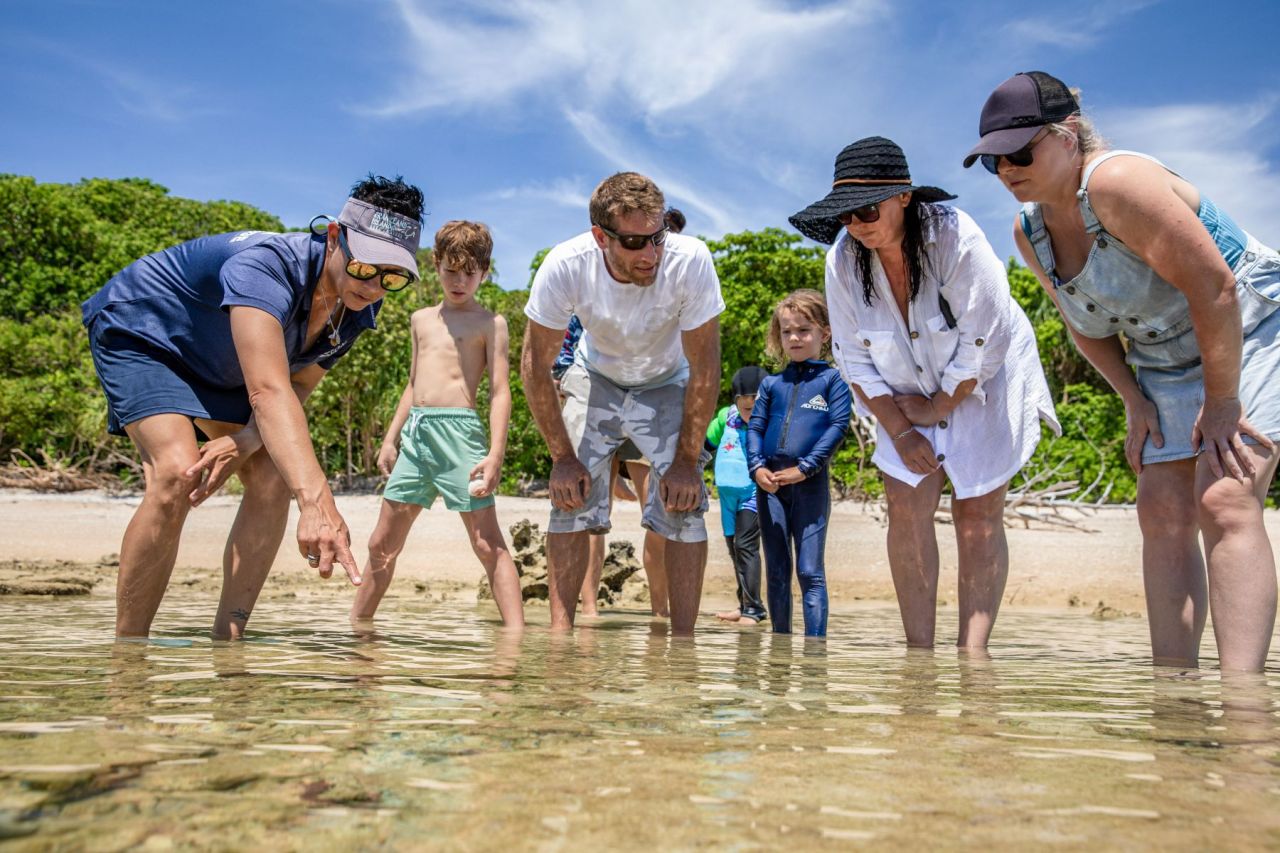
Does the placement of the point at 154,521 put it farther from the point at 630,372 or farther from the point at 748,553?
the point at 748,553

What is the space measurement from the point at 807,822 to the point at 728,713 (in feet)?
2.58

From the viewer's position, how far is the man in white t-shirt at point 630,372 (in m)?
4.14

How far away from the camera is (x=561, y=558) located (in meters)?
4.68

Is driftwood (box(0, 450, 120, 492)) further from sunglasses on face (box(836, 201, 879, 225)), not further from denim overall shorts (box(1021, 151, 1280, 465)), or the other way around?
denim overall shorts (box(1021, 151, 1280, 465))

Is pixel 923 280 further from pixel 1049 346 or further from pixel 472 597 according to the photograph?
pixel 1049 346

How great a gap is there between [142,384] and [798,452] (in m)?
3.23

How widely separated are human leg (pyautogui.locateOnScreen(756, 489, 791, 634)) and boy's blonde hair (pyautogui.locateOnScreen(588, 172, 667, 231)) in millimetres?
2090

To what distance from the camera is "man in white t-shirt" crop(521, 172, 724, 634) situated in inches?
163

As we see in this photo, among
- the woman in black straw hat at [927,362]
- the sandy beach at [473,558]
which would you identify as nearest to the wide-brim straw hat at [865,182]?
the woman in black straw hat at [927,362]

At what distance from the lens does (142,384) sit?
3.62 m

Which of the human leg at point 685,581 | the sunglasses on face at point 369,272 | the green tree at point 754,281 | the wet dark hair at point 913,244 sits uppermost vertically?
the green tree at point 754,281

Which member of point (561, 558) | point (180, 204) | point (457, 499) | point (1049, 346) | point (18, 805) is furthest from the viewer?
point (180, 204)

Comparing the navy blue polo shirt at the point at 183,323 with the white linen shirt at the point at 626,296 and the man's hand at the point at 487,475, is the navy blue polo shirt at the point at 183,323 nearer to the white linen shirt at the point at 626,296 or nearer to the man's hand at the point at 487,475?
the white linen shirt at the point at 626,296

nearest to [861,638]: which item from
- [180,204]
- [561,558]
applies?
[561,558]
